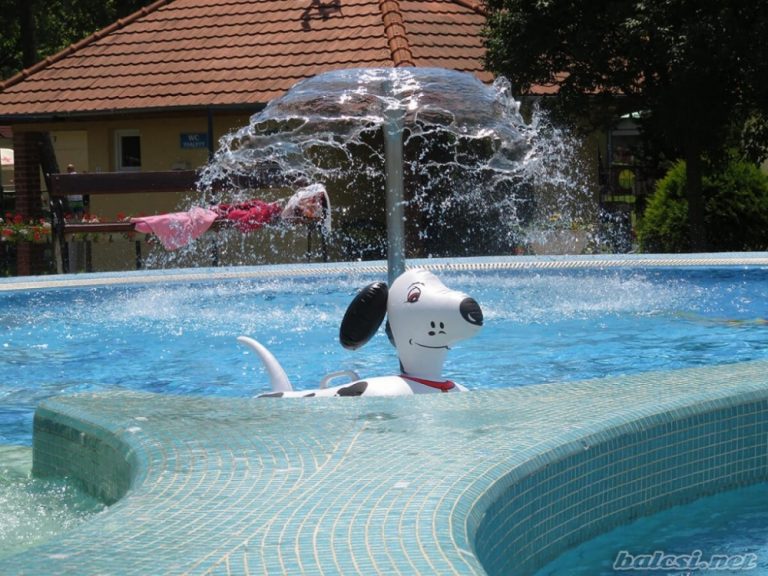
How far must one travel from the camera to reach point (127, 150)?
24234mm

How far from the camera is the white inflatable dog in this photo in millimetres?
5988

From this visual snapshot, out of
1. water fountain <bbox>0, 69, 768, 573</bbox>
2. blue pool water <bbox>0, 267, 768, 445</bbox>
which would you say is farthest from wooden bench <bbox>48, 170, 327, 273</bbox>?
water fountain <bbox>0, 69, 768, 573</bbox>

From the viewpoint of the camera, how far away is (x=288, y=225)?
57.5ft

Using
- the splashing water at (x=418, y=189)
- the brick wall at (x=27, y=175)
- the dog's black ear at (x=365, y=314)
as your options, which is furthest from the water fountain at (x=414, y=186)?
the dog's black ear at (x=365, y=314)

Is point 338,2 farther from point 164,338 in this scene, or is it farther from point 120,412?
point 120,412

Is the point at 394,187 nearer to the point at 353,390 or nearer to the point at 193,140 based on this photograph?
the point at 353,390

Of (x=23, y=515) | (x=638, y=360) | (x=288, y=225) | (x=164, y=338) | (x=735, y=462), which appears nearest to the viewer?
(x=23, y=515)

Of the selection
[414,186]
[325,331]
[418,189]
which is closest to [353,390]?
[325,331]

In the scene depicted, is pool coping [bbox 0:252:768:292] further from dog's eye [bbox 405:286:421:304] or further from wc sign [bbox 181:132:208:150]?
dog's eye [bbox 405:286:421:304]

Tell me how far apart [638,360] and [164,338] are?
164 inches

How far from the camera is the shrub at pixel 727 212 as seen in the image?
60.8 feet

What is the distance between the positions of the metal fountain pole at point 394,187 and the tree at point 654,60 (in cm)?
1001

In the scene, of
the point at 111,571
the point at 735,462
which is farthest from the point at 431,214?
the point at 111,571

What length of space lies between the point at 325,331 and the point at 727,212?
9.75 metres
